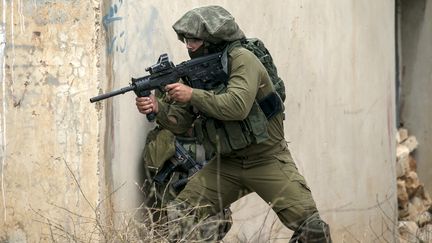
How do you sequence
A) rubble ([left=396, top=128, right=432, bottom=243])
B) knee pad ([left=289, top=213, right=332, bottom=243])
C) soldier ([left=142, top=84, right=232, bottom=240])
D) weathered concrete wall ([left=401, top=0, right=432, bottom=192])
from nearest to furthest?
knee pad ([left=289, top=213, right=332, bottom=243])
soldier ([left=142, top=84, right=232, bottom=240])
rubble ([left=396, top=128, right=432, bottom=243])
weathered concrete wall ([left=401, top=0, right=432, bottom=192])

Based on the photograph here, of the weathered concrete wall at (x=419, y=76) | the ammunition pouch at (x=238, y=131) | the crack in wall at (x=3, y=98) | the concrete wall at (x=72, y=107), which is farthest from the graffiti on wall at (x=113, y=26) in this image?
the weathered concrete wall at (x=419, y=76)

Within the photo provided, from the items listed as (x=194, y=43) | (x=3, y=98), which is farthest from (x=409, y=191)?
(x=3, y=98)

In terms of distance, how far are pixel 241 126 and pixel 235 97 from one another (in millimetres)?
276

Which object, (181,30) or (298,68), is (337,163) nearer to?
(298,68)

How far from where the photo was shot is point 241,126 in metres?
5.11

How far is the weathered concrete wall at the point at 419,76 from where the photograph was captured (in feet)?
32.0

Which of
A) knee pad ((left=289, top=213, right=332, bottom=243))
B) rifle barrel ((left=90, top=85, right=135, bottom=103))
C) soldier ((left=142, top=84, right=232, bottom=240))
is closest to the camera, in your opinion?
rifle barrel ((left=90, top=85, right=135, bottom=103))

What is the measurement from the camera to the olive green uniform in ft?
16.4

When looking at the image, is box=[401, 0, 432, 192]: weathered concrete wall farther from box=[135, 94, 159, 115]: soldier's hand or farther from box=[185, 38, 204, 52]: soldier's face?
box=[135, 94, 159, 115]: soldier's hand

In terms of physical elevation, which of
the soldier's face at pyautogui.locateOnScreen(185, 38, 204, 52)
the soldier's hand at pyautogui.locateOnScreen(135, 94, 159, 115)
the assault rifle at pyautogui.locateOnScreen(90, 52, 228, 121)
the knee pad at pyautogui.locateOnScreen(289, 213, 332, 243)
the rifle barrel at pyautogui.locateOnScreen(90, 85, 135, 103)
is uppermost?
the soldier's face at pyautogui.locateOnScreen(185, 38, 204, 52)

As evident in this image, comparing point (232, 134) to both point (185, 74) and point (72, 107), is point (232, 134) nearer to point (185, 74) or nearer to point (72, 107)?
point (185, 74)

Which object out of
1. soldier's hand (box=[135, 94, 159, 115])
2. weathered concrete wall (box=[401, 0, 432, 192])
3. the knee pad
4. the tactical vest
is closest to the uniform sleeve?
the tactical vest

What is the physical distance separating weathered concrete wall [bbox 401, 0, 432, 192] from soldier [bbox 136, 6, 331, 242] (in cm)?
485

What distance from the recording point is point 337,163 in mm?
7758
